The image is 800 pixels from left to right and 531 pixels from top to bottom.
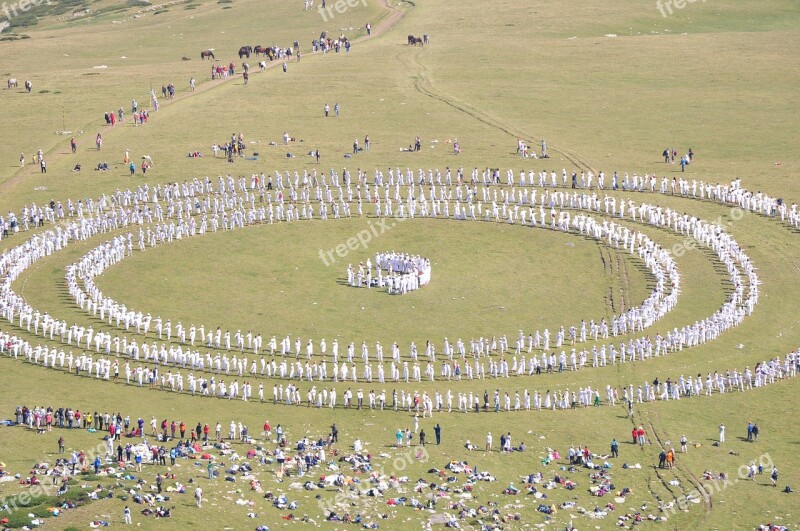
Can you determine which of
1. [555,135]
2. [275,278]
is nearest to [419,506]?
[275,278]

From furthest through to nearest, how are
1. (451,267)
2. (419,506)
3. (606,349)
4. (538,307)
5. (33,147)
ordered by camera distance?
1. (33,147)
2. (451,267)
3. (538,307)
4. (606,349)
5. (419,506)

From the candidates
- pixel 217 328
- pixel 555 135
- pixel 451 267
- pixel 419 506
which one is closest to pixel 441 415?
pixel 419 506

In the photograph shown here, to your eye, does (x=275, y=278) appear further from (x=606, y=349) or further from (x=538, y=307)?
(x=606, y=349)

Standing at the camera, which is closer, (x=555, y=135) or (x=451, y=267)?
(x=451, y=267)

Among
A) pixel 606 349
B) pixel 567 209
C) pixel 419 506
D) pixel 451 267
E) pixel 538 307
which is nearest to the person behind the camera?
pixel 419 506

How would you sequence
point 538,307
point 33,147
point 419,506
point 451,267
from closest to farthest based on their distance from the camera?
point 419,506
point 538,307
point 451,267
point 33,147

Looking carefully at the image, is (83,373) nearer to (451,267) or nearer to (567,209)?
(451,267)
